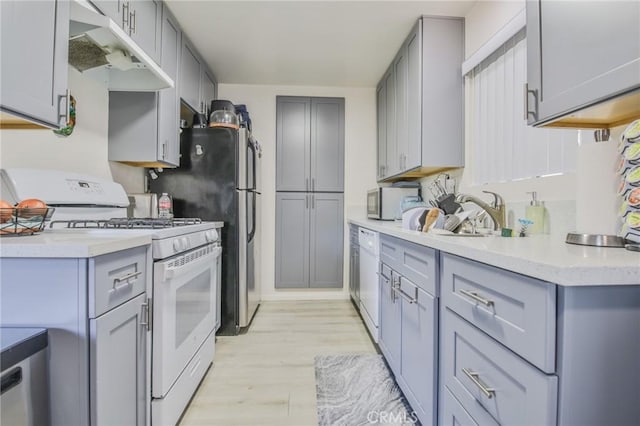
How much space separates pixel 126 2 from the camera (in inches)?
68.2

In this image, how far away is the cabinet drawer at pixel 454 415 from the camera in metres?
0.89

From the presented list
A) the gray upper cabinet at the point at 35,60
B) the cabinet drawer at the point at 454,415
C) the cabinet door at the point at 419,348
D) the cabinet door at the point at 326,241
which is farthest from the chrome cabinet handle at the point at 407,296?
the cabinet door at the point at 326,241

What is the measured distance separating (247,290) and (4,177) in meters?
1.68

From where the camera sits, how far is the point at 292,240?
353 centimetres

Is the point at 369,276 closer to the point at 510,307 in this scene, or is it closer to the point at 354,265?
the point at 354,265

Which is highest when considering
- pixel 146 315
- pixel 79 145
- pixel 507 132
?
pixel 507 132

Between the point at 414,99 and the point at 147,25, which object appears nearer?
the point at 147,25

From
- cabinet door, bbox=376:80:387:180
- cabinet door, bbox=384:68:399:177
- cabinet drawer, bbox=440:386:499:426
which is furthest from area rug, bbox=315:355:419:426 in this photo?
cabinet door, bbox=376:80:387:180

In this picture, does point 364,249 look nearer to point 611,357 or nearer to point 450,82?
point 450,82

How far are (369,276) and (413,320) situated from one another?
0.98m

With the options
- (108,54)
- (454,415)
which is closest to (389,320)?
(454,415)

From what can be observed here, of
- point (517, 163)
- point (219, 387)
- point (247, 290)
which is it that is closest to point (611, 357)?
point (517, 163)

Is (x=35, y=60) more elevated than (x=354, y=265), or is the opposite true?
(x=35, y=60)

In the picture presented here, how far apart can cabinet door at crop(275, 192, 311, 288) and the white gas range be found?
5.12 feet
